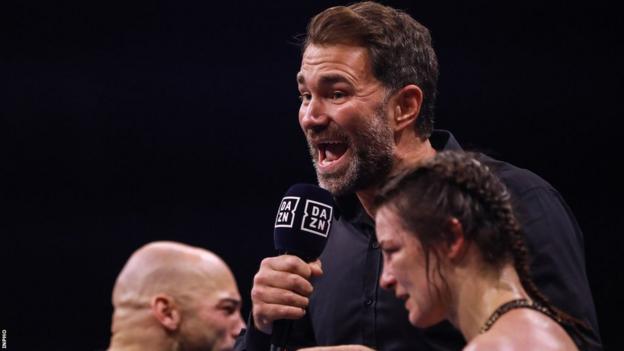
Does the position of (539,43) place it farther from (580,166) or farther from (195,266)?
(195,266)

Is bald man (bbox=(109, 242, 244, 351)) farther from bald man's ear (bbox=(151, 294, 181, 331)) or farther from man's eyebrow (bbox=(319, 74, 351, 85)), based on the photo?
man's eyebrow (bbox=(319, 74, 351, 85))

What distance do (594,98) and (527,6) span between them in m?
0.39

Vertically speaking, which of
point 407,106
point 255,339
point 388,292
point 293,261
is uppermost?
point 407,106

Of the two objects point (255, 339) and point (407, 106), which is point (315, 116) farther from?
point (255, 339)

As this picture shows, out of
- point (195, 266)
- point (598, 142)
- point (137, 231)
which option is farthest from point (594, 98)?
point (195, 266)

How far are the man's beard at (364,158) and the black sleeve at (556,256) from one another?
14.2 inches

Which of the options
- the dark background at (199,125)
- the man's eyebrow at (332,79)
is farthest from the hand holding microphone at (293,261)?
the dark background at (199,125)

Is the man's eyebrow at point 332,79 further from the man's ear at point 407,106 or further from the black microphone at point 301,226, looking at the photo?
the black microphone at point 301,226

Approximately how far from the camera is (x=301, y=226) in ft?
6.36

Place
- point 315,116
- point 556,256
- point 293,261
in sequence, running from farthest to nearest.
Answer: point 315,116 → point 556,256 → point 293,261

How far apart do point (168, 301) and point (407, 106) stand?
3.46ft

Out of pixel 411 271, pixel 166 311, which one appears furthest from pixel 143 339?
pixel 411 271

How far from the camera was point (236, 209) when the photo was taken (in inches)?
138

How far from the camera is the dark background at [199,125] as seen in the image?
3412mm
